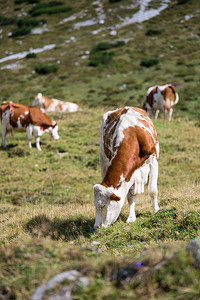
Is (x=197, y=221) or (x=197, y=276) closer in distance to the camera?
(x=197, y=276)

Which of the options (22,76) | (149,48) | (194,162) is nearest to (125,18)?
(149,48)

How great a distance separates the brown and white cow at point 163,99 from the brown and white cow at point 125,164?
1365cm

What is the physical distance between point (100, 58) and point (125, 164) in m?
37.1

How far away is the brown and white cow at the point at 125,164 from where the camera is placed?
578 cm

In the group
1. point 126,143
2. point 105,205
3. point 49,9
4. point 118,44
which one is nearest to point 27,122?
point 126,143

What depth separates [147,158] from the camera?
667 centimetres

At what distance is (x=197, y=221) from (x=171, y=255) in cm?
278

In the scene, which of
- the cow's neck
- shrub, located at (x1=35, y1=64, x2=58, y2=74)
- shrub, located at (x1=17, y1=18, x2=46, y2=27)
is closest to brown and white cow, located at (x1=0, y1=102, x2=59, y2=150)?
the cow's neck

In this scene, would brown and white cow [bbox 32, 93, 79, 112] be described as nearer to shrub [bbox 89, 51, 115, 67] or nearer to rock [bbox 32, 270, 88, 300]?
shrub [bbox 89, 51, 115, 67]

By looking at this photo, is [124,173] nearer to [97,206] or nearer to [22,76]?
[97,206]

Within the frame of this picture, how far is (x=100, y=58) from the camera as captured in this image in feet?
135

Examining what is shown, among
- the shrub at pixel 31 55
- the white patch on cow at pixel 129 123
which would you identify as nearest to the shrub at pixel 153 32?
the shrub at pixel 31 55

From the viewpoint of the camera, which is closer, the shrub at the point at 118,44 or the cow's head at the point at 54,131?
the cow's head at the point at 54,131

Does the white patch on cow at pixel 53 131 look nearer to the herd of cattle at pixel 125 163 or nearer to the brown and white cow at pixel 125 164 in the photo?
the herd of cattle at pixel 125 163
